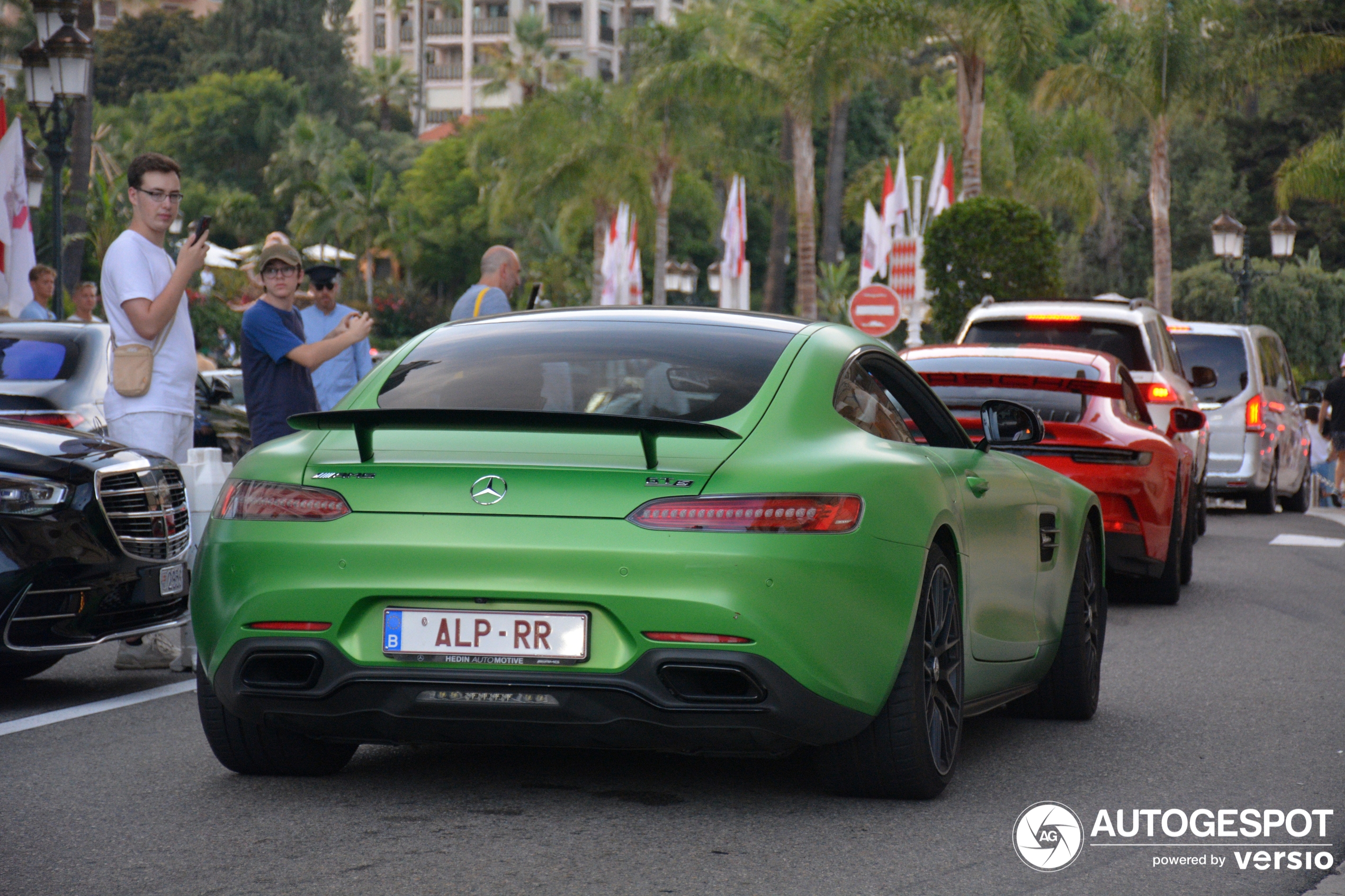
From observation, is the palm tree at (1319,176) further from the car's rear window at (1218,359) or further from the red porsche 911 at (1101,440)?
the red porsche 911 at (1101,440)

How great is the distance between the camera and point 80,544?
22.4ft

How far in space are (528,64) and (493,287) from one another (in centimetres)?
8445

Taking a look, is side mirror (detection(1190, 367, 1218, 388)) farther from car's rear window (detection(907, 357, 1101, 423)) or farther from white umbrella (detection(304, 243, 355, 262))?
white umbrella (detection(304, 243, 355, 262))

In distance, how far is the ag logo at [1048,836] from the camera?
4.67m

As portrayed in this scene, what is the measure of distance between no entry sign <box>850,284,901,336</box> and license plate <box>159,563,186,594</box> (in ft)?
57.1

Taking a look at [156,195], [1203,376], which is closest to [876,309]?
[1203,376]

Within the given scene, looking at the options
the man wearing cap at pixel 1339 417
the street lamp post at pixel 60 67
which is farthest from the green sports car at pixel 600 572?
the man wearing cap at pixel 1339 417

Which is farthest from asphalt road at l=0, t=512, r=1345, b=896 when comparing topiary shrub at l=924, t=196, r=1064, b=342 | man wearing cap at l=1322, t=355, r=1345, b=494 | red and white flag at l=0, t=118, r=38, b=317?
topiary shrub at l=924, t=196, r=1064, b=342

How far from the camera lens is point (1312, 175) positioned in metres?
41.3

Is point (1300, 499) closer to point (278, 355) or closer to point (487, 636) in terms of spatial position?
point (278, 355)

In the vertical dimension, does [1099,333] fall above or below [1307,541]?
above

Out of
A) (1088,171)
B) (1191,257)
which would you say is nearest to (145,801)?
(1088,171)

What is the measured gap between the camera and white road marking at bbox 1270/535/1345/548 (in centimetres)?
1594

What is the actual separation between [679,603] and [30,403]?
6474 millimetres
